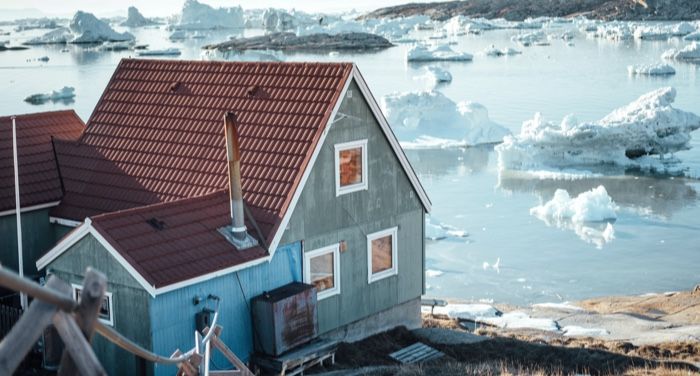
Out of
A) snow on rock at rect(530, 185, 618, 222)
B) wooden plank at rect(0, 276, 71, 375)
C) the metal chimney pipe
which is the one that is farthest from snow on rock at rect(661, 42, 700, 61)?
wooden plank at rect(0, 276, 71, 375)

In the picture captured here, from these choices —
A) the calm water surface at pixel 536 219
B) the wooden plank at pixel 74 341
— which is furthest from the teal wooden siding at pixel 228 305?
the calm water surface at pixel 536 219

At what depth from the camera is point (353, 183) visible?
16.1 metres

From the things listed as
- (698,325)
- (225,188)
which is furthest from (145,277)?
(698,325)

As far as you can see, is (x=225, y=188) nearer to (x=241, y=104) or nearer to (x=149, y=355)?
(x=241, y=104)

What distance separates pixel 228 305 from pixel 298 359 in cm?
130

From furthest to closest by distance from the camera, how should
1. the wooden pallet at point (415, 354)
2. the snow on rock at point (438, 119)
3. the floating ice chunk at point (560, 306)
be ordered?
the snow on rock at point (438, 119) < the floating ice chunk at point (560, 306) < the wooden pallet at point (415, 354)

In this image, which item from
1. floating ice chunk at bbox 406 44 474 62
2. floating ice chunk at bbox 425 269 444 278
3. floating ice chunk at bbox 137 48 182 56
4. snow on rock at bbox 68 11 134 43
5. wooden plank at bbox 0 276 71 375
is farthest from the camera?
snow on rock at bbox 68 11 134 43

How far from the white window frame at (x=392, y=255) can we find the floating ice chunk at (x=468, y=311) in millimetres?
4726

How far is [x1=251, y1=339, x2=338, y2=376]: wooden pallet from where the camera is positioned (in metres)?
14.2

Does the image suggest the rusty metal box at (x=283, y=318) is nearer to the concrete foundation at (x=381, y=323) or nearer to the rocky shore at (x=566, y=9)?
the concrete foundation at (x=381, y=323)

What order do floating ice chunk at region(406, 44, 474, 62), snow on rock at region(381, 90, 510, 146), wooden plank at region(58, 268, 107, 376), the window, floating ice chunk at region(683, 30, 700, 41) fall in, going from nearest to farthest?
wooden plank at region(58, 268, 107, 376), the window, snow on rock at region(381, 90, 510, 146), floating ice chunk at region(406, 44, 474, 62), floating ice chunk at region(683, 30, 700, 41)

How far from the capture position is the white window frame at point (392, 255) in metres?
16.5

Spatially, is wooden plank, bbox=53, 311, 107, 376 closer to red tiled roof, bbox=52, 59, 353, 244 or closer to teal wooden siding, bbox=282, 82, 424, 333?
red tiled roof, bbox=52, 59, 353, 244

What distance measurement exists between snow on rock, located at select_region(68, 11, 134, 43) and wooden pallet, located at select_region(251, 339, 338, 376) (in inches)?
4588
